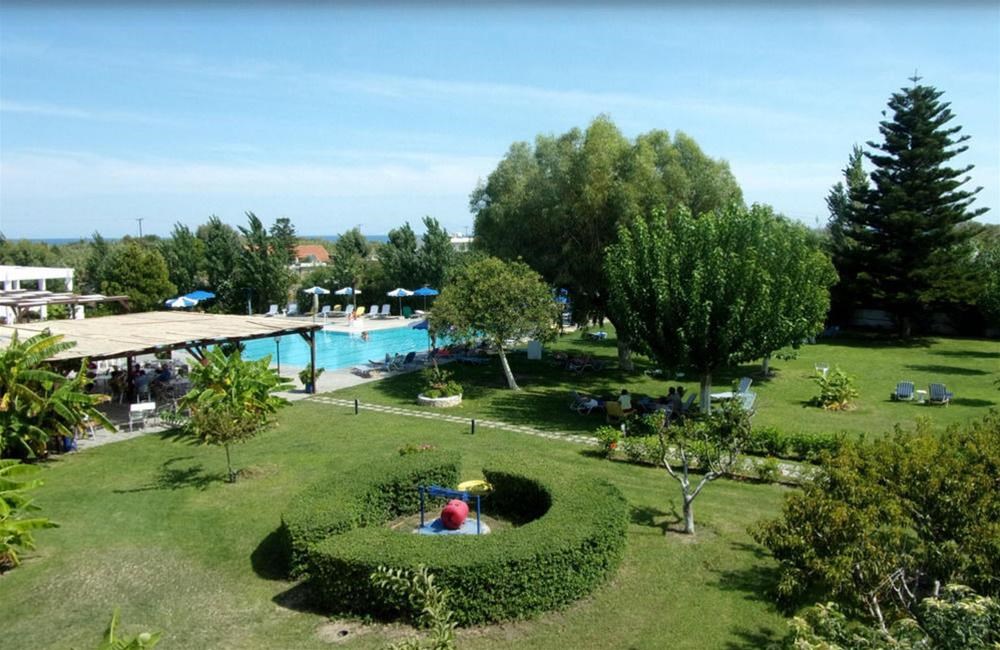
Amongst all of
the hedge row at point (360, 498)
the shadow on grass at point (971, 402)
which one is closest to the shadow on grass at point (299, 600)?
the hedge row at point (360, 498)

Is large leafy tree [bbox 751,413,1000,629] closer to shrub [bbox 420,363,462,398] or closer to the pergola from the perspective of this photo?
shrub [bbox 420,363,462,398]

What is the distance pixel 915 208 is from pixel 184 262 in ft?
144

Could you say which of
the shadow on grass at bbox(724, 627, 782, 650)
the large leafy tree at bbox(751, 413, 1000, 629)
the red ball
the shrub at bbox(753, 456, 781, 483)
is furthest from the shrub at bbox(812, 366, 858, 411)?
the red ball

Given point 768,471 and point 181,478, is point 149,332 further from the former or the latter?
point 768,471

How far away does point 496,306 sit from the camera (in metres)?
23.3

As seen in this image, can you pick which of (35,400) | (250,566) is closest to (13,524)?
(250,566)

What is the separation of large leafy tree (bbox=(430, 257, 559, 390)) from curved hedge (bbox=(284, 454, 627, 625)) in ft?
39.8

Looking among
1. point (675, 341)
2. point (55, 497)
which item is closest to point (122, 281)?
point (55, 497)

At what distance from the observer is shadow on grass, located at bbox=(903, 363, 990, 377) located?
2647cm

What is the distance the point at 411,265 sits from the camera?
1815 inches

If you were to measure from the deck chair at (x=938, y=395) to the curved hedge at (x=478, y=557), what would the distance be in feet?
49.2

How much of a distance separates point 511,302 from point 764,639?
51.0 feet

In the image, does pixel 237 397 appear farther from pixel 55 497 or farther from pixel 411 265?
pixel 411 265

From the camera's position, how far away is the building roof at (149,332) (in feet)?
62.7
